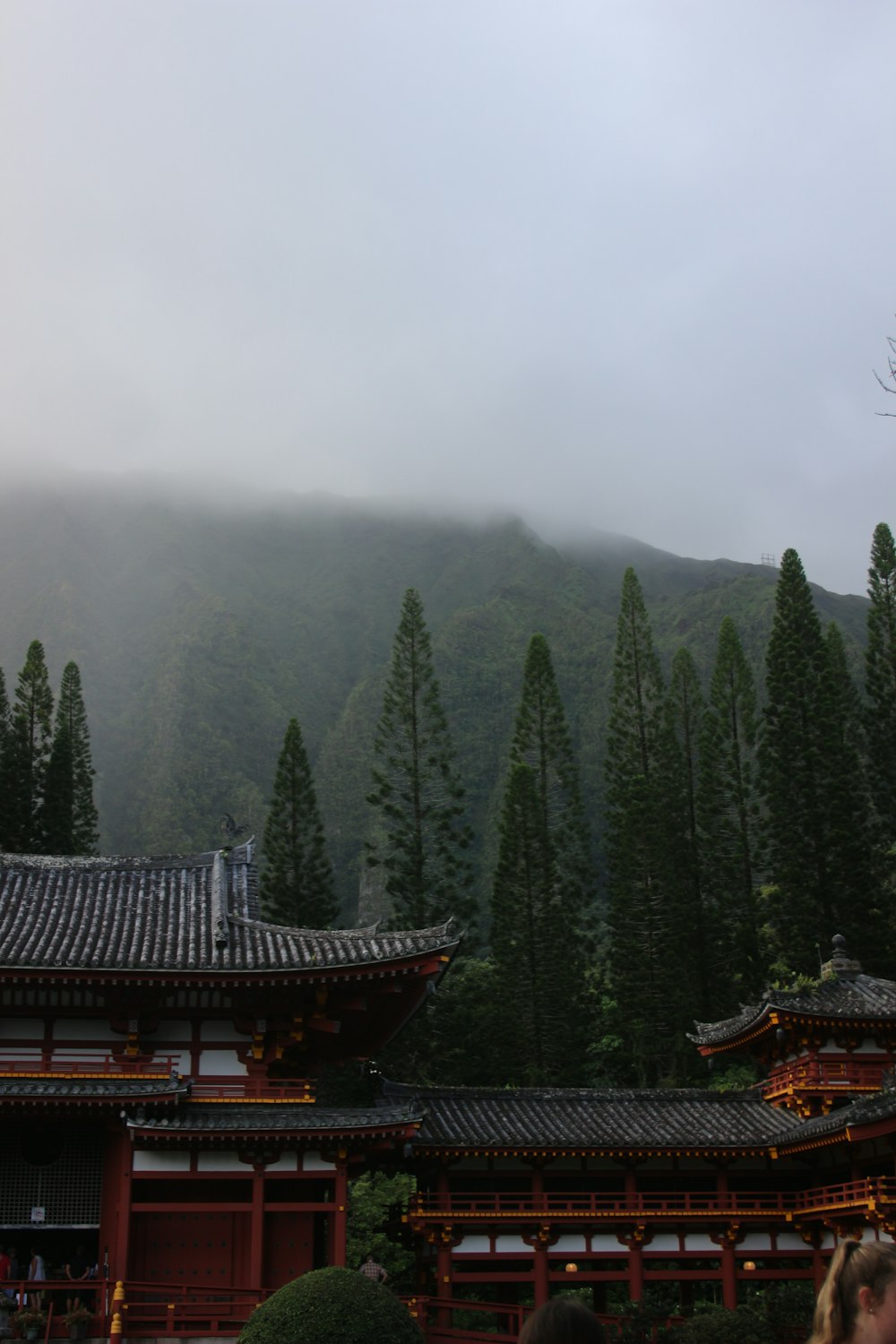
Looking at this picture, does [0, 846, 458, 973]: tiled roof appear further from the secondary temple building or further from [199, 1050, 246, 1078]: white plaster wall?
[199, 1050, 246, 1078]: white plaster wall

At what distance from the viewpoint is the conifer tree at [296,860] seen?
40.9m

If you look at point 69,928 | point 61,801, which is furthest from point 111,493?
point 69,928

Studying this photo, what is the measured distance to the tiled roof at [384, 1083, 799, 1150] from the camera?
21531 mm

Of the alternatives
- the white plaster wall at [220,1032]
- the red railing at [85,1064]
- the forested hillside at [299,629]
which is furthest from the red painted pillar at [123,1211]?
the forested hillside at [299,629]

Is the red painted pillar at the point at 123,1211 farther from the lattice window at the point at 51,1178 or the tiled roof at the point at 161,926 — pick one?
the tiled roof at the point at 161,926

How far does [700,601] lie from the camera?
276 ft

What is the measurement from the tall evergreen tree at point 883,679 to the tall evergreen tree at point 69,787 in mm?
27047

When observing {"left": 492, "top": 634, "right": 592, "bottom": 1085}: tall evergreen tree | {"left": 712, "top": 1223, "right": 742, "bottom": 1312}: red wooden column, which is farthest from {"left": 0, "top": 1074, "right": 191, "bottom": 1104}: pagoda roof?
{"left": 492, "top": 634, "right": 592, "bottom": 1085}: tall evergreen tree

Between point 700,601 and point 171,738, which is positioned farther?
point 700,601

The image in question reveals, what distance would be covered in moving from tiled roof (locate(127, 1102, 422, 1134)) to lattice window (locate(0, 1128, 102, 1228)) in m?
1.94

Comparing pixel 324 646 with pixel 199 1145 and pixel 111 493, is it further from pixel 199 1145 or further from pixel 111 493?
pixel 199 1145

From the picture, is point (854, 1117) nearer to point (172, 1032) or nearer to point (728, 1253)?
point (728, 1253)

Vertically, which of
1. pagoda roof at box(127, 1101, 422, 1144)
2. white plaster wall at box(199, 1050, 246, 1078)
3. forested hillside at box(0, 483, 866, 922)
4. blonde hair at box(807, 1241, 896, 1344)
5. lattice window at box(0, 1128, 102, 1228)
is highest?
forested hillside at box(0, 483, 866, 922)

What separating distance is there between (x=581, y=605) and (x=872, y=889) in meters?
54.1
